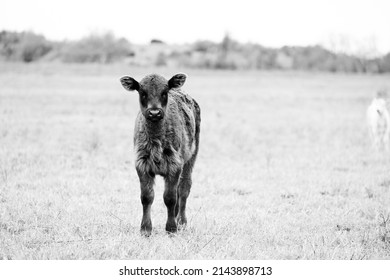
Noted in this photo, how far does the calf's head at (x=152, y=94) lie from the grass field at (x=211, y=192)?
1526mm

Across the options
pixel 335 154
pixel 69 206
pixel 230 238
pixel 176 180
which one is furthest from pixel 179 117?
pixel 335 154

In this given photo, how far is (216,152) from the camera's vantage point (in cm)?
1306

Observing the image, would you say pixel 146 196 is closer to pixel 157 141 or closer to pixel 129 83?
pixel 157 141

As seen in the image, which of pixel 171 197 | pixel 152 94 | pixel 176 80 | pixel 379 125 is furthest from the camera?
pixel 379 125

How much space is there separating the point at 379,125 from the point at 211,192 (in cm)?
831

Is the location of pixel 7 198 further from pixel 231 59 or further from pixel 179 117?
pixel 231 59

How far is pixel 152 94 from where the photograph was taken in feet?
19.3

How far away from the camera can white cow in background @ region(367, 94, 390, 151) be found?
14.2m

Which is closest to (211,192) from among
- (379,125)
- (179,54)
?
(379,125)

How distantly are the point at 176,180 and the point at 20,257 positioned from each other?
2.11 metres

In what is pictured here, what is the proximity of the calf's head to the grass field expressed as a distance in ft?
5.01

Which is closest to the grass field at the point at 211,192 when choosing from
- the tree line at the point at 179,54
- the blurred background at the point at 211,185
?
the blurred background at the point at 211,185

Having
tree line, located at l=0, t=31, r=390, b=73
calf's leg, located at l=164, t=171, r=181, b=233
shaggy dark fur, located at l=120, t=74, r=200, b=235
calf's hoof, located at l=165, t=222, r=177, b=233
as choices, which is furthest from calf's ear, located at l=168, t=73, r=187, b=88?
tree line, located at l=0, t=31, r=390, b=73

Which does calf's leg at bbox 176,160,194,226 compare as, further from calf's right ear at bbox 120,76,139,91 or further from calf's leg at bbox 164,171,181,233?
calf's right ear at bbox 120,76,139,91
